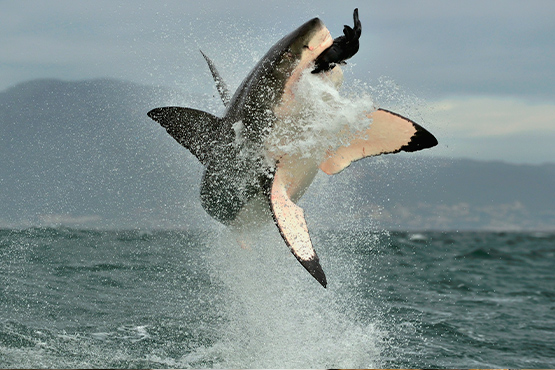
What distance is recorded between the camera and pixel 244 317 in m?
8.76

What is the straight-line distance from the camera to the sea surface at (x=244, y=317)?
7.96 metres

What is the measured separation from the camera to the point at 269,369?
7.20 meters

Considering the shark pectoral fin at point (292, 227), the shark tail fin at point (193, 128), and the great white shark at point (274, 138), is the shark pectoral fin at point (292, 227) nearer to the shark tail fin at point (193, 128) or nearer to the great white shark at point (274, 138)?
the great white shark at point (274, 138)

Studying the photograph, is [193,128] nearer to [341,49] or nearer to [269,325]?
[341,49]

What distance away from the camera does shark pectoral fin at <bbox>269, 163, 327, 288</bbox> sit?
5.67m

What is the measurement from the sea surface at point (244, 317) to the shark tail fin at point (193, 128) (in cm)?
154

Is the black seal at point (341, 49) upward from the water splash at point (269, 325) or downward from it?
upward

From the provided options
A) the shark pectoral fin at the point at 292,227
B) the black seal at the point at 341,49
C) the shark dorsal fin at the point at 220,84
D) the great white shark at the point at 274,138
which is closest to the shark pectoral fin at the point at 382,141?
the great white shark at the point at 274,138

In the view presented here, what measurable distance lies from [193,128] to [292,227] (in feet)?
7.73

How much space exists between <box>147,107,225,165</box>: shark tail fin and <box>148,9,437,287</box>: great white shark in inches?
0.5

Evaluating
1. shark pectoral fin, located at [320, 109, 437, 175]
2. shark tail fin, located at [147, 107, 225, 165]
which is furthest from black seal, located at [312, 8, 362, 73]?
shark tail fin, located at [147, 107, 225, 165]

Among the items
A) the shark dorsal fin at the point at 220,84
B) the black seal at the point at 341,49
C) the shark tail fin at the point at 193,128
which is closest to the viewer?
the black seal at the point at 341,49

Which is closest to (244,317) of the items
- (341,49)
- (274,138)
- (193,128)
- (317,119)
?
(193,128)

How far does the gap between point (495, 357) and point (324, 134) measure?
20.8ft
